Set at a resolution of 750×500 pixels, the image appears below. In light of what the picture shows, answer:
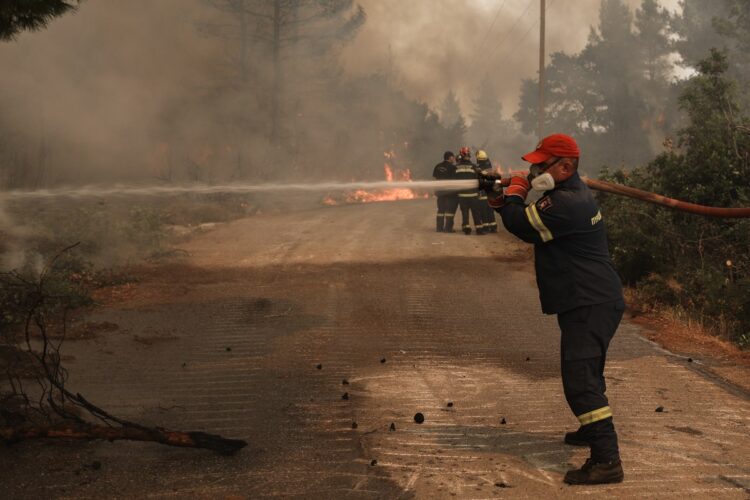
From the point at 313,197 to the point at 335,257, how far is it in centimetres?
1365

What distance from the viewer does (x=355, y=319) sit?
27.8 ft

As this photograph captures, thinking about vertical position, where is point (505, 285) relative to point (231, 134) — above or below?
below

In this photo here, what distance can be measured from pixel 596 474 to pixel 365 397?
202cm

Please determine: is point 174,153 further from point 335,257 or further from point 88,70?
point 335,257

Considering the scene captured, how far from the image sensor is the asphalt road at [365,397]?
4.02 meters

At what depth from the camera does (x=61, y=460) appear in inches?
168

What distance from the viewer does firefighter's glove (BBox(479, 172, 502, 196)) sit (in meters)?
4.66

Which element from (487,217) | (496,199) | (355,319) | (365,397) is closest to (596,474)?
(496,199)

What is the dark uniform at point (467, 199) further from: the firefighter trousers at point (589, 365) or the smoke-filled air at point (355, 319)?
the firefighter trousers at point (589, 365)

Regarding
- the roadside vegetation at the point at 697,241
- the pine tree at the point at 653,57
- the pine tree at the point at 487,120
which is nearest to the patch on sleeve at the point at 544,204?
the roadside vegetation at the point at 697,241

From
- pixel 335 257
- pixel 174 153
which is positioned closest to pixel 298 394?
pixel 335 257

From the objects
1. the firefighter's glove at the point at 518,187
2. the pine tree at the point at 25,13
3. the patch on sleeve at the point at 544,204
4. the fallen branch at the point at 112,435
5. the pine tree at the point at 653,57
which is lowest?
the fallen branch at the point at 112,435

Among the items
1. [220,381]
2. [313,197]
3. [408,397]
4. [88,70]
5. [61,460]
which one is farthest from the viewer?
[313,197]

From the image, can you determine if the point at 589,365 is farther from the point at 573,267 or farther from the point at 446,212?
the point at 446,212
